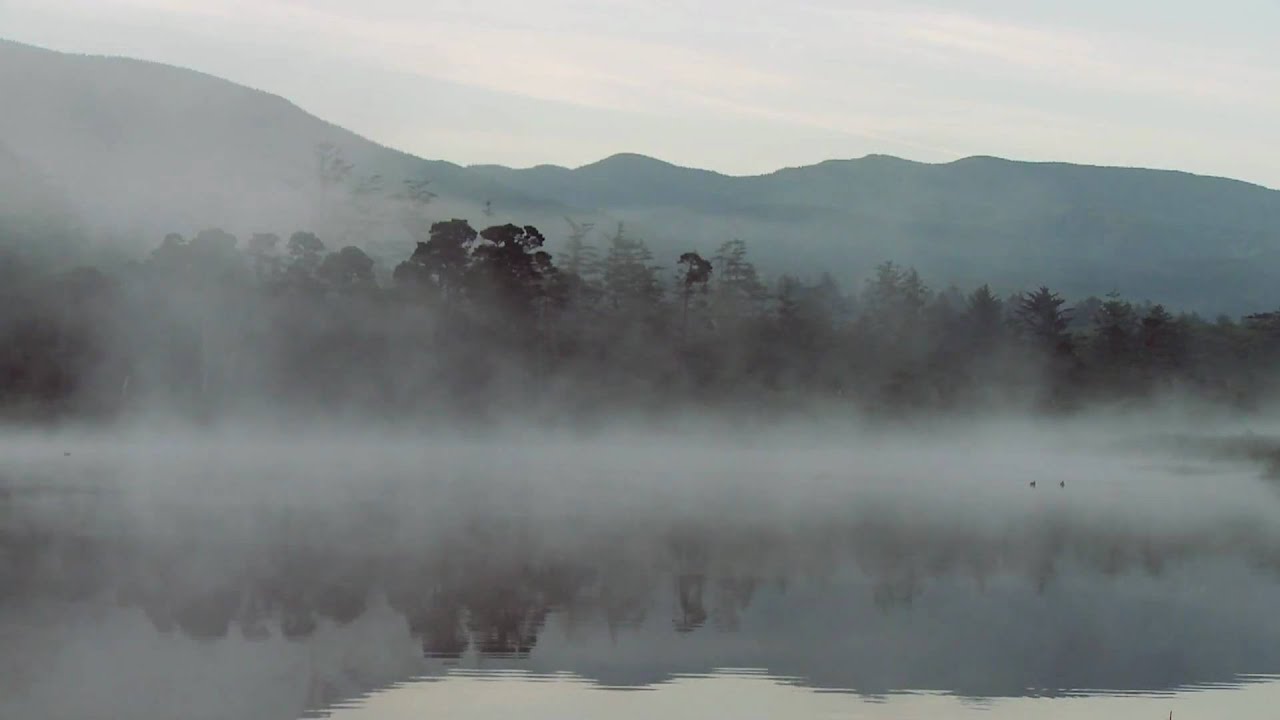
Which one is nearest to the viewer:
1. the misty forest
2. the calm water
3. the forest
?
the calm water

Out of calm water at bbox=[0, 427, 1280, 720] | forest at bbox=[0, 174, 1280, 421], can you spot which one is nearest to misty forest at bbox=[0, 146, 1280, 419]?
forest at bbox=[0, 174, 1280, 421]

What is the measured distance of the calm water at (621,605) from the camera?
19.8 metres

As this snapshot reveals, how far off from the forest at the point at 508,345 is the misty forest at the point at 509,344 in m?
0.15

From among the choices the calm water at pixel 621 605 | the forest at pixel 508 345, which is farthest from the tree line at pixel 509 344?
the calm water at pixel 621 605

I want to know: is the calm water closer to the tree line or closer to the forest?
the forest

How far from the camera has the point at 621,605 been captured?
26.5 m

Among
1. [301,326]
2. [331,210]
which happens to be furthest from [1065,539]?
[331,210]

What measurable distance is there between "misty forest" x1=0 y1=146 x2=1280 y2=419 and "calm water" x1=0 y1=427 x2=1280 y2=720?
166ft

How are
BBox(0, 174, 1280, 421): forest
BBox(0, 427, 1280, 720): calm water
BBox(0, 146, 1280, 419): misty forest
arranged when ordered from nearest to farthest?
BBox(0, 427, 1280, 720): calm water → BBox(0, 174, 1280, 421): forest → BBox(0, 146, 1280, 419): misty forest

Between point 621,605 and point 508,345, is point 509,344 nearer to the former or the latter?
point 508,345

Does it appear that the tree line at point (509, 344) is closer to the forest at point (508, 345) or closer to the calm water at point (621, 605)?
the forest at point (508, 345)

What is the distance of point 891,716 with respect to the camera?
18875 mm

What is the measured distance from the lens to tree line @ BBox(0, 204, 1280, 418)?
9950 cm

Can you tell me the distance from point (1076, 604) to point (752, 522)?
45.4 ft
